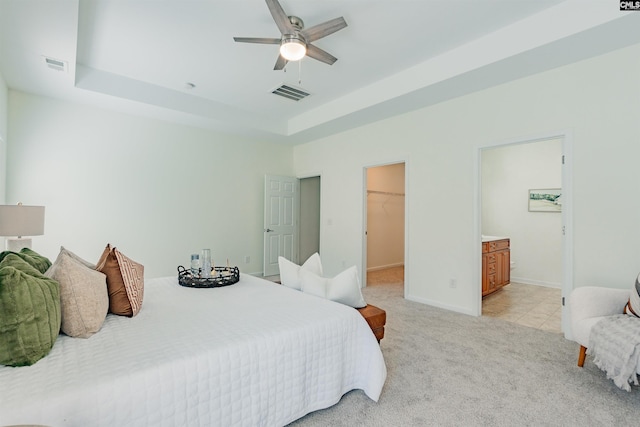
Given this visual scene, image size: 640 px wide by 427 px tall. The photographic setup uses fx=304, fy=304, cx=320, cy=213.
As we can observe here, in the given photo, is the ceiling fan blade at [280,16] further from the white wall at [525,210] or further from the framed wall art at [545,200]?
the framed wall art at [545,200]

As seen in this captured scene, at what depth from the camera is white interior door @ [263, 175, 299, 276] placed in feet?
18.5

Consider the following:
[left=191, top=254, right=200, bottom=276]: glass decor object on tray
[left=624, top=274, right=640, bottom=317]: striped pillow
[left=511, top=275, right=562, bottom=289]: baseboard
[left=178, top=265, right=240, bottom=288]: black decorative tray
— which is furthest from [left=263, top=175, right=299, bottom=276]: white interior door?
[left=624, top=274, right=640, bottom=317]: striped pillow

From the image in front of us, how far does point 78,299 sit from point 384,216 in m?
5.90

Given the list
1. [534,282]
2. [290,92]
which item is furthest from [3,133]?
[534,282]

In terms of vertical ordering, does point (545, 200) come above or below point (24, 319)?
above

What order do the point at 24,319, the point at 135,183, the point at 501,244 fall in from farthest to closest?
1. the point at 501,244
2. the point at 135,183
3. the point at 24,319

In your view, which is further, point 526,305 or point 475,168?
point 526,305

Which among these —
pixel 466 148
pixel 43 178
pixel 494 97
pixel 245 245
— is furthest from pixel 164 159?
pixel 494 97

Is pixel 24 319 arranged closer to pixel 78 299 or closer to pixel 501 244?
pixel 78 299

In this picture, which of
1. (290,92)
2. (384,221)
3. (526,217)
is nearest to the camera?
(290,92)

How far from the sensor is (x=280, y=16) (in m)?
2.19

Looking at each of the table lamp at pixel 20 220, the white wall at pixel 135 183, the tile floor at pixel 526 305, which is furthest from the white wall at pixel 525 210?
the table lamp at pixel 20 220

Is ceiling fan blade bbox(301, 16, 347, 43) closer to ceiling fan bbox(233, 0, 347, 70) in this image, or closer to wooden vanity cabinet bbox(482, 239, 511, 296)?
ceiling fan bbox(233, 0, 347, 70)

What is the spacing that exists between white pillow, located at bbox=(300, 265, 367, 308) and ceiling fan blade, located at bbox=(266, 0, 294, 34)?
1861 millimetres
